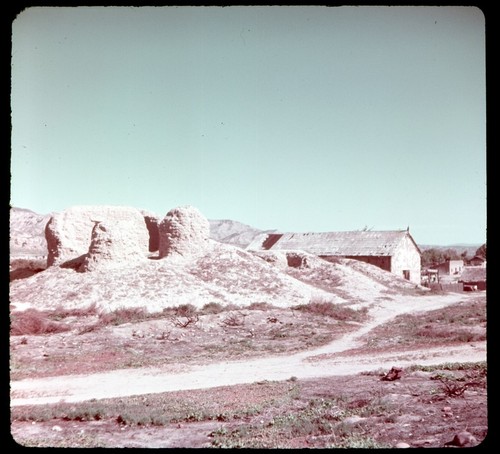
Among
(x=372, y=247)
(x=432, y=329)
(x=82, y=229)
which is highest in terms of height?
(x=82, y=229)

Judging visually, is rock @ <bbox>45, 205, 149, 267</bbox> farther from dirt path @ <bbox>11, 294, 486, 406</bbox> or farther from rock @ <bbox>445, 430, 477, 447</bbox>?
rock @ <bbox>445, 430, 477, 447</bbox>

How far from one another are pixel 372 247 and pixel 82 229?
2596 cm

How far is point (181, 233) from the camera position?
84.8 ft

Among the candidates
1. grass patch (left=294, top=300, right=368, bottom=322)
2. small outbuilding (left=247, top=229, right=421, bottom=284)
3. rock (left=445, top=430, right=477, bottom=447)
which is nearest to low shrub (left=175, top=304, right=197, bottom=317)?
grass patch (left=294, top=300, right=368, bottom=322)

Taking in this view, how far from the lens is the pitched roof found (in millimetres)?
40375

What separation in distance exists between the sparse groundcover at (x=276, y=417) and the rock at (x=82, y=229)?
14868mm

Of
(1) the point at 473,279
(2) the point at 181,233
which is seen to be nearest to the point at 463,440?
(2) the point at 181,233

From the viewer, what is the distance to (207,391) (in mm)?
10305

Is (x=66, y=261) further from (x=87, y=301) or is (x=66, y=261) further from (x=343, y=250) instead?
(x=343, y=250)

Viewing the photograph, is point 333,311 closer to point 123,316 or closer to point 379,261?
point 123,316

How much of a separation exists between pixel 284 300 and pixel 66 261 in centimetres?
1240

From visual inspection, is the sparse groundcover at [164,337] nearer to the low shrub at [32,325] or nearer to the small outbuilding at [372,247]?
the low shrub at [32,325]

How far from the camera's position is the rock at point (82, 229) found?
78.8 ft

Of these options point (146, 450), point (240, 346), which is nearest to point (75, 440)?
point (146, 450)
